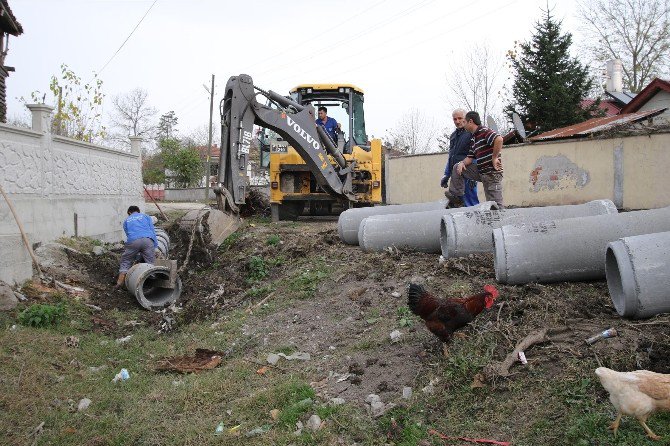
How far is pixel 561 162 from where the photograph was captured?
15031 millimetres

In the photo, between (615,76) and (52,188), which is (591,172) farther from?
(615,76)

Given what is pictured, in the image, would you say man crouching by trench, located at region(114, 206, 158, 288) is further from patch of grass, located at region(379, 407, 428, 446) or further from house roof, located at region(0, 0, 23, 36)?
house roof, located at region(0, 0, 23, 36)

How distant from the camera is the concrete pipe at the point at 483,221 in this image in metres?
6.18

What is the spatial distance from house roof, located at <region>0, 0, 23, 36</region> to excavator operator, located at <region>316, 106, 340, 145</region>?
9.93m

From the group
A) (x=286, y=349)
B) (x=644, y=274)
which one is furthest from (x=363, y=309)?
(x=644, y=274)

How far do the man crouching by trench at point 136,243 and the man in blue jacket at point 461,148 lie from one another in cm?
457

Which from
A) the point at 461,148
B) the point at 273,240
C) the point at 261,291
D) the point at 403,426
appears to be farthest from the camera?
the point at 273,240

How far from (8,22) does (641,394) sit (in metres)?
19.1

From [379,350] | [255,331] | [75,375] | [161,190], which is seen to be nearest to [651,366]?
[379,350]

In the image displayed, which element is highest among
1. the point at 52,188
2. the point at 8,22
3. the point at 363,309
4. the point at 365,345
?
the point at 8,22

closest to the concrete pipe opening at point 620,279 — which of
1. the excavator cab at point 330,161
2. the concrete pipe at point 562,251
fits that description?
the concrete pipe at point 562,251

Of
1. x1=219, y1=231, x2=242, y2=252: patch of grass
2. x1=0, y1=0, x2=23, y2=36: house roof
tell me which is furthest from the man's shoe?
x1=0, y1=0, x2=23, y2=36: house roof

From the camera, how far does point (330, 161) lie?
466 inches

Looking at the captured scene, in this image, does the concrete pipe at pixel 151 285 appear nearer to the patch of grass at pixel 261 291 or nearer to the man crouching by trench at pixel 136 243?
the man crouching by trench at pixel 136 243
